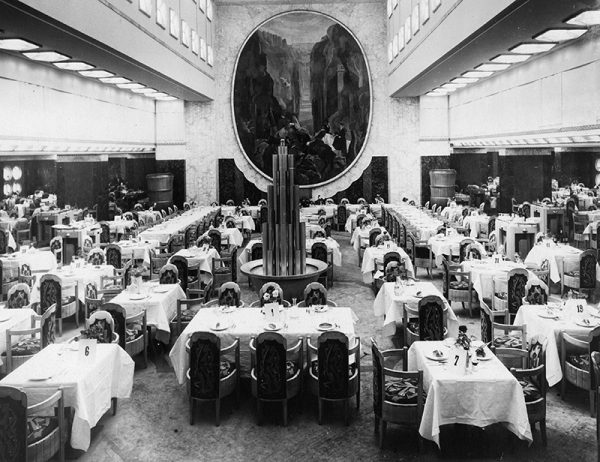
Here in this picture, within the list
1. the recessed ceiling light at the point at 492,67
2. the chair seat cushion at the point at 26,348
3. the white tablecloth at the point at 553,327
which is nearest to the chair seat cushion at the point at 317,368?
the white tablecloth at the point at 553,327

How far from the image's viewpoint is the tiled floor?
6.30m

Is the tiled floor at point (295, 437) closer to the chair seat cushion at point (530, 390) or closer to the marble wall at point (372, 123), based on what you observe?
the chair seat cushion at point (530, 390)

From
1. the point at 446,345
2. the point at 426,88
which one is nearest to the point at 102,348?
the point at 446,345

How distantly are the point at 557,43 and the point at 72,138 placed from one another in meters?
13.3

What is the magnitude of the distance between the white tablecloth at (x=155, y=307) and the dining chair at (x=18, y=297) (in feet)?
4.41

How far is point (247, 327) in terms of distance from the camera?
8.09 meters

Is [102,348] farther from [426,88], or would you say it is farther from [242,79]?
[242,79]

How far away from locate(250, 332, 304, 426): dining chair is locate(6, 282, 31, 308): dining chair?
4420mm

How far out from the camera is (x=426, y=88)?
2127 cm

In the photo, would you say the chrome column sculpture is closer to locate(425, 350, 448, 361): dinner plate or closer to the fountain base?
the fountain base

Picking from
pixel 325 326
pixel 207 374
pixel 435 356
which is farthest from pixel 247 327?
pixel 435 356

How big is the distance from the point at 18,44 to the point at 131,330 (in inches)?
266

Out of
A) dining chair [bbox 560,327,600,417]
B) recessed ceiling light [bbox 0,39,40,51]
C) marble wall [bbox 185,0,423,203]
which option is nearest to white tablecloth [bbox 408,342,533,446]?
dining chair [bbox 560,327,600,417]

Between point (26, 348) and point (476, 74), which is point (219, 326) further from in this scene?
point (476, 74)
